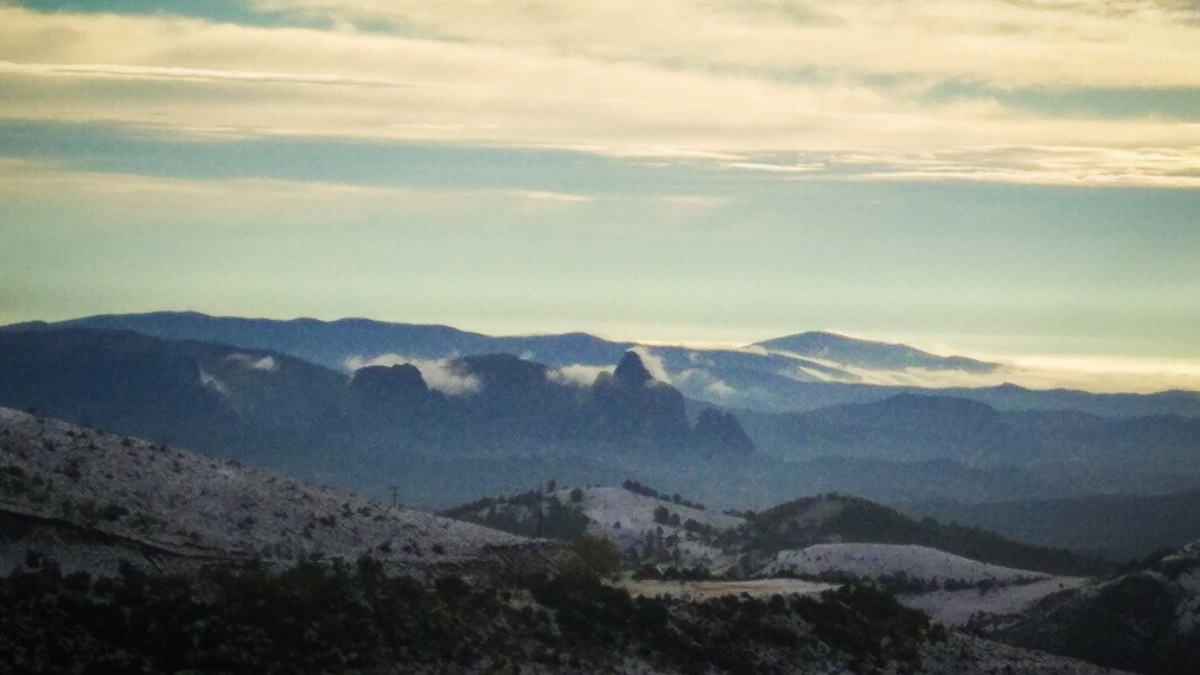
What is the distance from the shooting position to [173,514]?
307ft

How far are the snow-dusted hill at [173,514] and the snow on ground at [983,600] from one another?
65.6 meters

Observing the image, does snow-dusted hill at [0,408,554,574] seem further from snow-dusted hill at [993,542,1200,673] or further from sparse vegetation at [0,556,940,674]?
snow-dusted hill at [993,542,1200,673]

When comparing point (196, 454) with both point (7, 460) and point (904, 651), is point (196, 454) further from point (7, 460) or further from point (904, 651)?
point (904, 651)

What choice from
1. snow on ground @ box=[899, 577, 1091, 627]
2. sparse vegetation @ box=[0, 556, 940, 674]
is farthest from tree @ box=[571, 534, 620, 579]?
snow on ground @ box=[899, 577, 1091, 627]

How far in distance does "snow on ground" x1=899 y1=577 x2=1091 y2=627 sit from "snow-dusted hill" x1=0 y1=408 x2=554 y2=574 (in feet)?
215

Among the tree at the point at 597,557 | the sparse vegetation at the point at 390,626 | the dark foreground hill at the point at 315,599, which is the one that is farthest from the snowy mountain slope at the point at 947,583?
the sparse vegetation at the point at 390,626

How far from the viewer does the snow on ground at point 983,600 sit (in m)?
167

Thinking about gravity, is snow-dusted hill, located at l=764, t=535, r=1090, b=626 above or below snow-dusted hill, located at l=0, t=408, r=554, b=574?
below

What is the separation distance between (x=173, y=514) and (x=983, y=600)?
103 meters

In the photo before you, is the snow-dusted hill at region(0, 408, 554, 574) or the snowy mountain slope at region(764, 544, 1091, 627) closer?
the snow-dusted hill at region(0, 408, 554, 574)

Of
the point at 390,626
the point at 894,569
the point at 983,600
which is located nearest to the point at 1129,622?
the point at 983,600

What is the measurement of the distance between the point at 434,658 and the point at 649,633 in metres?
A: 16.6

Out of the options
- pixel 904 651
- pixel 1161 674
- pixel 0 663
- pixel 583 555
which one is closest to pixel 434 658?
pixel 0 663

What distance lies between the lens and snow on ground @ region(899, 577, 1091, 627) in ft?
549
